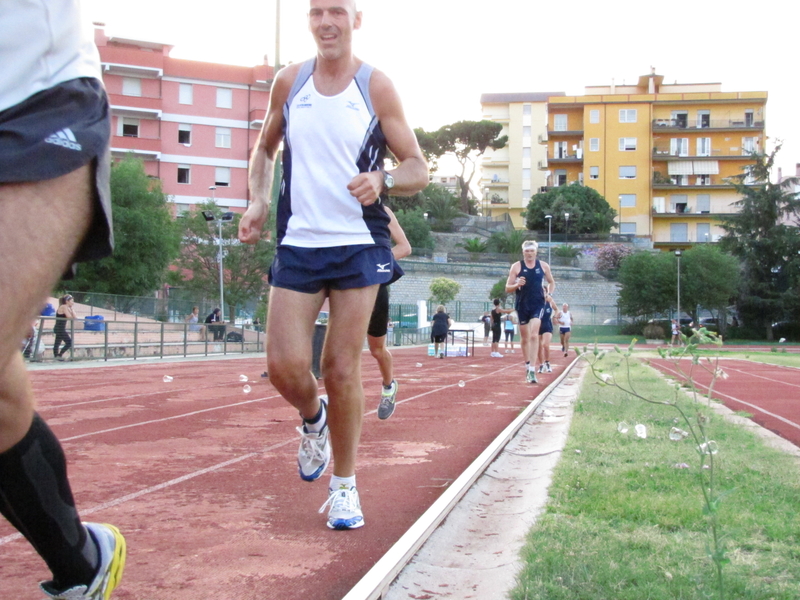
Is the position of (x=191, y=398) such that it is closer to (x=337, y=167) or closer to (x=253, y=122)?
(x=337, y=167)

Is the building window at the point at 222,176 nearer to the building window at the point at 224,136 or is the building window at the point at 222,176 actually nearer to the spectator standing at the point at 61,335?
the building window at the point at 224,136

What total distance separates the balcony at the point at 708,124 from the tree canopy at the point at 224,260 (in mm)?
49274

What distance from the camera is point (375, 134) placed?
12.1 feet

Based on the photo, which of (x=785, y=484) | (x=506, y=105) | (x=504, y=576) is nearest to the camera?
(x=504, y=576)

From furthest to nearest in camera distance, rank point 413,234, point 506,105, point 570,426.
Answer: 1. point 506,105
2. point 413,234
3. point 570,426

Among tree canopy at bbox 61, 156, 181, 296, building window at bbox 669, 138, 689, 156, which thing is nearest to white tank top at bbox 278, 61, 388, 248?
tree canopy at bbox 61, 156, 181, 296

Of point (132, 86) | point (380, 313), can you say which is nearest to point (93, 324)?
point (380, 313)

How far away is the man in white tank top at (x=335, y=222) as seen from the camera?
3.58 meters

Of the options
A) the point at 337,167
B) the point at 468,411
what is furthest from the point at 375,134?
the point at 468,411

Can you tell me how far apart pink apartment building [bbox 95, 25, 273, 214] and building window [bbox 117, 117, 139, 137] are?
7 cm

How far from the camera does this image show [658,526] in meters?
3.64

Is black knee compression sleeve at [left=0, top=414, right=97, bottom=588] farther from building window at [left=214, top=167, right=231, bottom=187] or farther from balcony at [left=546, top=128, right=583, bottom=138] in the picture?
balcony at [left=546, top=128, right=583, bottom=138]

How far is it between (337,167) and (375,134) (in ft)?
0.74

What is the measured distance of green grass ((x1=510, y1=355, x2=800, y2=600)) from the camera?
2.85 meters
